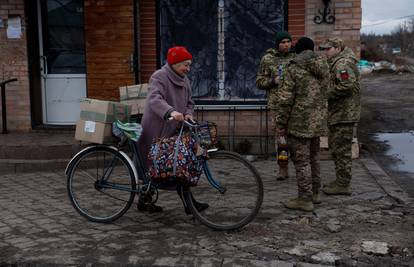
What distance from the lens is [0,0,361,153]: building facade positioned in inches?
326

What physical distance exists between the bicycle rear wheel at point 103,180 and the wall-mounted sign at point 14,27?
4270 mm

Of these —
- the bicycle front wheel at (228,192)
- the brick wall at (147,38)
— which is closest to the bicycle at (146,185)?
the bicycle front wheel at (228,192)

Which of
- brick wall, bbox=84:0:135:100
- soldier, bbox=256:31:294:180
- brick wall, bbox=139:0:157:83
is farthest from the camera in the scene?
brick wall, bbox=139:0:157:83

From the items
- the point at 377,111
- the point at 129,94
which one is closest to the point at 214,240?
the point at 129,94

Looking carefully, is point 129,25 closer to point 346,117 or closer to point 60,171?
point 60,171

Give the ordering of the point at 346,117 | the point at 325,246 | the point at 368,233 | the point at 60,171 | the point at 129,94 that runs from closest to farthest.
→ the point at 325,246
the point at 368,233
the point at 346,117
the point at 129,94
the point at 60,171

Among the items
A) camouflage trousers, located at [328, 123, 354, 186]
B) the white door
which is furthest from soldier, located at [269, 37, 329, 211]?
the white door

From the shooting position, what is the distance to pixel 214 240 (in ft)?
15.5

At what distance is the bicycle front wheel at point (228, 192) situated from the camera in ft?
16.0

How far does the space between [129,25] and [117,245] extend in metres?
4.52

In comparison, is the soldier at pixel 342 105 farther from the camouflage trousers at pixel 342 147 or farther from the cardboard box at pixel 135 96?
the cardboard box at pixel 135 96

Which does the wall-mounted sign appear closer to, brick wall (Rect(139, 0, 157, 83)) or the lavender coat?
brick wall (Rect(139, 0, 157, 83))

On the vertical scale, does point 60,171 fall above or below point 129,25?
below

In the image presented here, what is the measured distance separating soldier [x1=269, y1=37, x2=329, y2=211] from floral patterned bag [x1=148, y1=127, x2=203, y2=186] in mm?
1114
